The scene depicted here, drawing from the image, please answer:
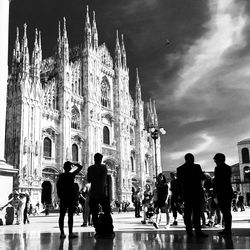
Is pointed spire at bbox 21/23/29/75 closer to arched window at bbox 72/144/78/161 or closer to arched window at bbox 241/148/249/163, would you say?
arched window at bbox 72/144/78/161

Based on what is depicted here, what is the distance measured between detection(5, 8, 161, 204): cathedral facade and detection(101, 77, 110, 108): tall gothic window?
5cm

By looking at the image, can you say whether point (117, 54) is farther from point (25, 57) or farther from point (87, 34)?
point (25, 57)

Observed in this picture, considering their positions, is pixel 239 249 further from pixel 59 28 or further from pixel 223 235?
pixel 59 28

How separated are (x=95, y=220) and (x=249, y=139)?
200 ft

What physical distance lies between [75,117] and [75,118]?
12 cm

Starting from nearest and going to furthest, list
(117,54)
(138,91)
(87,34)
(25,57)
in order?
(25,57) < (87,34) < (117,54) < (138,91)

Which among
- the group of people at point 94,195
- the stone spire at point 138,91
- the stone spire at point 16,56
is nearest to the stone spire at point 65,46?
the stone spire at point 16,56

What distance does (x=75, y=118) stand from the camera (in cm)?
4044

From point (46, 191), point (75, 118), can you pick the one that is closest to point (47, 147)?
point (46, 191)

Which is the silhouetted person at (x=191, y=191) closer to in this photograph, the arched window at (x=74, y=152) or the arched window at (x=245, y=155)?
the arched window at (x=74, y=152)

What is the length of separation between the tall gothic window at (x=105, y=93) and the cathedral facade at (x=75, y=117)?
0.17ft

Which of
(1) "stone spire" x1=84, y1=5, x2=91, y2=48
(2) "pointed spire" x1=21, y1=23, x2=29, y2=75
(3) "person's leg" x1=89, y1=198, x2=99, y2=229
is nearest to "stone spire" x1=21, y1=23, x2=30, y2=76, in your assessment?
(2) "pointed spire" x1=21, y1=23, x2=29, y2=75

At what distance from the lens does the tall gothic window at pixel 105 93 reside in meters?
45.4

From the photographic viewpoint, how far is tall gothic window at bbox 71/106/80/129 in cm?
4000
